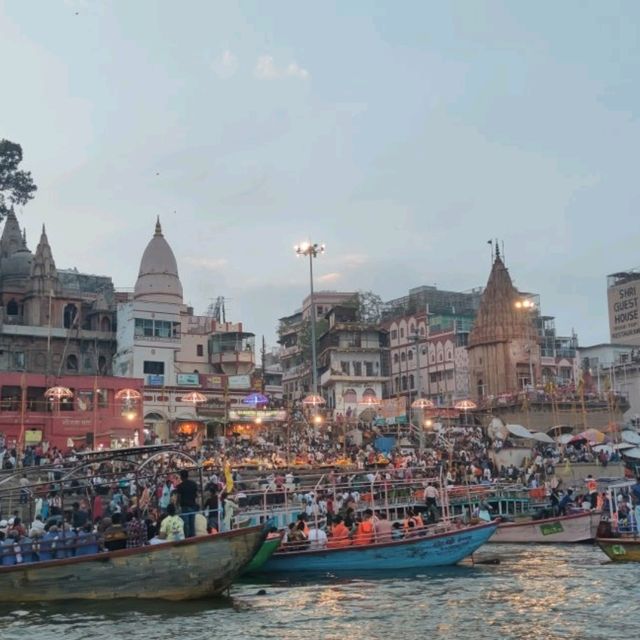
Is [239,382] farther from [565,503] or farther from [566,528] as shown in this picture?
[566,528]

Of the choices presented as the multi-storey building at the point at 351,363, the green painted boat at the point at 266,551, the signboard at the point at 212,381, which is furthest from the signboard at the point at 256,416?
the green painted boat at the point at 266,551

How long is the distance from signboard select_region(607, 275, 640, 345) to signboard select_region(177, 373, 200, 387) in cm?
3888

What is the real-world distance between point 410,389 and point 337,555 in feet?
171

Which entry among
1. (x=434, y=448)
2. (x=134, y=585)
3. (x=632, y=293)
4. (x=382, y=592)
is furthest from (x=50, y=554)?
(x=632, y=293)

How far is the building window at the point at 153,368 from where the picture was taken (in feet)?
189

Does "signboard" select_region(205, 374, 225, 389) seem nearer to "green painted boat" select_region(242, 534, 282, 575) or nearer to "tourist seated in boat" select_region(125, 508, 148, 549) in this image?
"green painted boat" select_region(242, 534, 282, 575)

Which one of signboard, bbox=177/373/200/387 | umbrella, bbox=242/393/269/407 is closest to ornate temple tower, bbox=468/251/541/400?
umbrella, bbox=242/393/269/407

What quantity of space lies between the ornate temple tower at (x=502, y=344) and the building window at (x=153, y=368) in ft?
76.9

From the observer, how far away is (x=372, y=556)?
21750mm

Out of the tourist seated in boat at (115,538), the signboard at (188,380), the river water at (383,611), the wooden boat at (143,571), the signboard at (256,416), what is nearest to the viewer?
the river water at (383,611)

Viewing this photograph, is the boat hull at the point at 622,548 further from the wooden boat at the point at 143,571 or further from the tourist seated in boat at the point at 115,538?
the tourist seated in boat at the point at 115,538

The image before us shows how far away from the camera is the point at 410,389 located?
7312 centimetres

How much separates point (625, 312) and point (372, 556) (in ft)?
198

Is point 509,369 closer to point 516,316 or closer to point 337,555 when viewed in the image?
point 516,316
